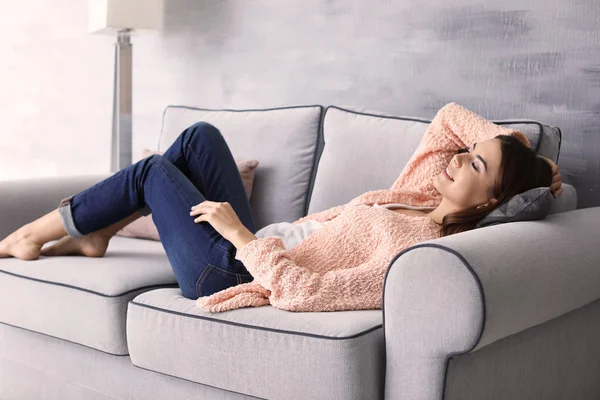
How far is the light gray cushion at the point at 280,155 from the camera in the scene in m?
2.60

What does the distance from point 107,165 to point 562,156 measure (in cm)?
266

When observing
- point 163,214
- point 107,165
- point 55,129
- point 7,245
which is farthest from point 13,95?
point 163,214

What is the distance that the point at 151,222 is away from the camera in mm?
2727

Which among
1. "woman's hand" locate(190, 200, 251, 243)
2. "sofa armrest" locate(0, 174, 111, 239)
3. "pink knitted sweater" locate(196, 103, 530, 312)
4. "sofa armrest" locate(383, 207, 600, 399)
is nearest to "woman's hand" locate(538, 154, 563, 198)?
"pink knitted sweater" locate(196, 103, 530, 312)

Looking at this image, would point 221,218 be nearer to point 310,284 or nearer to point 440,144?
point 310,284

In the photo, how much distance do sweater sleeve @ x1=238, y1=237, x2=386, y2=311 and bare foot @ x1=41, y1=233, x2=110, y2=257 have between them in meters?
0.76

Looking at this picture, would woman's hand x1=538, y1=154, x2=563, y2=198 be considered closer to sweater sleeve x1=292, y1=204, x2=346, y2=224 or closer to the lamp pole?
sweater sleeve x1=292, y1=204, x2=346, y2=224

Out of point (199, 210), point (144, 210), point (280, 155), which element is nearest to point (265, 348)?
point (199, 210)

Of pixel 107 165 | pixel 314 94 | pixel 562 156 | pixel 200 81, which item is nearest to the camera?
pixel 562 156

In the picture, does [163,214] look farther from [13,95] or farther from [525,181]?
[13,95]

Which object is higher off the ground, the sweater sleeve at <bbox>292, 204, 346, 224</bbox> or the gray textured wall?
the gray textured wall

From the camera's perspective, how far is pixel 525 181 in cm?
188

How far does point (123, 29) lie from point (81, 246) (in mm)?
1488

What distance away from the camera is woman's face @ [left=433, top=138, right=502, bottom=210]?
6.19ft
